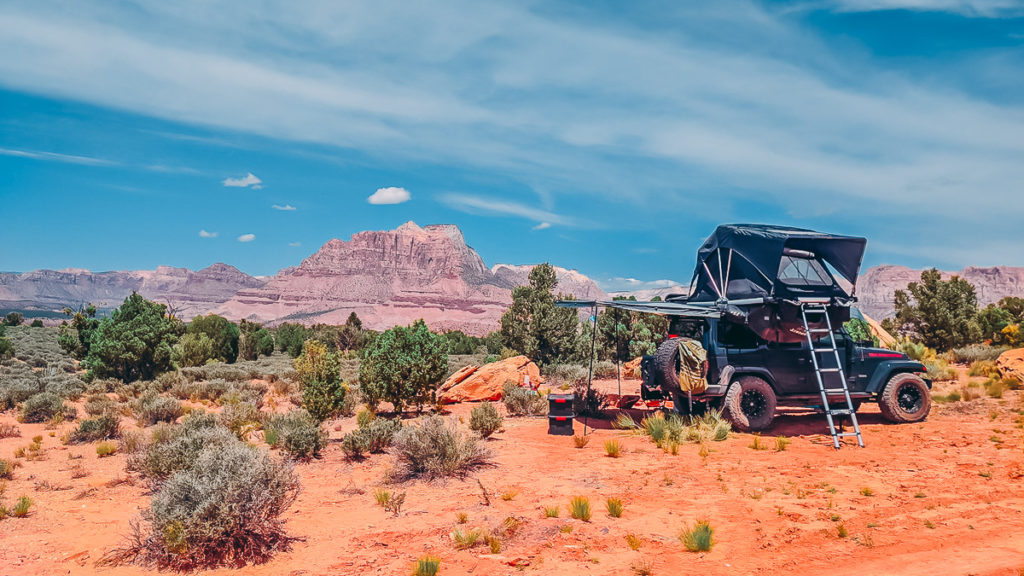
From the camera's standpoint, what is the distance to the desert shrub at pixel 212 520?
19.5 feet

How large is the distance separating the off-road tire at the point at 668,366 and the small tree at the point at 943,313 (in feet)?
79.1

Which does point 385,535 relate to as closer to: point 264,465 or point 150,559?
point 264,465

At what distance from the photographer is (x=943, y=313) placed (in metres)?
28.2

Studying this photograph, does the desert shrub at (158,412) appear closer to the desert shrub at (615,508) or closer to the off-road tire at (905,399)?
the desert shrub at (615,508)

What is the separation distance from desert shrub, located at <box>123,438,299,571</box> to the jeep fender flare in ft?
39.2

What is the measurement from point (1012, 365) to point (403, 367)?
17.5m

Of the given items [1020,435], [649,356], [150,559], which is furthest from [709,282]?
[150,559]

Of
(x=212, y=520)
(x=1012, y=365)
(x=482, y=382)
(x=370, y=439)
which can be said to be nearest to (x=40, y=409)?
(x=370, y=439)

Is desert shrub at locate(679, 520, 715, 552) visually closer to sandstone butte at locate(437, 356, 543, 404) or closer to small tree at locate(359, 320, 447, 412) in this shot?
small tree at locate(359, 320, 447, 412)

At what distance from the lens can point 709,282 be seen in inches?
538

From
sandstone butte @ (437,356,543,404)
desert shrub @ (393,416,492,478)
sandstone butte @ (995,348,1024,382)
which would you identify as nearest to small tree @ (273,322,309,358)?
sandstone butte @ (437,356,543,404)

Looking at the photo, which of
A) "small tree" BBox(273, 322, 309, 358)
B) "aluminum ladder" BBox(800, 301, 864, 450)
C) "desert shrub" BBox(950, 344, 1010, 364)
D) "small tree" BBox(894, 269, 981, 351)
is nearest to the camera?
"aluminum ladder" BBox(800, 301, 864, 450)

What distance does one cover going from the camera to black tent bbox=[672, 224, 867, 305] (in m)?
12.2

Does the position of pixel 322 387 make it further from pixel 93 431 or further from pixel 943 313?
pixel 943 313
